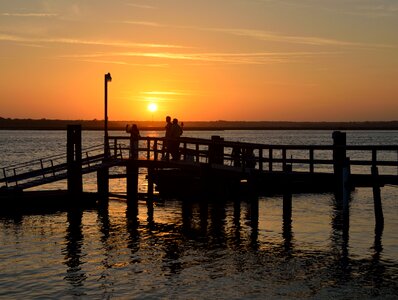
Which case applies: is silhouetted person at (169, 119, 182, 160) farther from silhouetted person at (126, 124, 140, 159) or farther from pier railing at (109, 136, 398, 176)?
silhouetted person at (126, 124, 140, 159)

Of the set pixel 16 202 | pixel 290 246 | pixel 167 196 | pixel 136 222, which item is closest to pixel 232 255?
pixel 290 246

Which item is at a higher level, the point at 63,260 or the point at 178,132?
the point at 178,132

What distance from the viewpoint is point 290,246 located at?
71.7 ft

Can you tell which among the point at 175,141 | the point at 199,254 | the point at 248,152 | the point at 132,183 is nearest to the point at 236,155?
the point at 248,152

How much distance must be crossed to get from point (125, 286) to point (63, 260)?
144 inches

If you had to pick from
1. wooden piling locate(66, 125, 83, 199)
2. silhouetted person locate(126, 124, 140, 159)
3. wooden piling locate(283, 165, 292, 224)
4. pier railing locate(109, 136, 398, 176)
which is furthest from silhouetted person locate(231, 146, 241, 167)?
wooden piling locate(66, 125, 83, 199)

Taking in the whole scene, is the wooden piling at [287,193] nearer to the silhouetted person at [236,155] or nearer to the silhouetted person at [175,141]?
the silhouetted person at [236,155]

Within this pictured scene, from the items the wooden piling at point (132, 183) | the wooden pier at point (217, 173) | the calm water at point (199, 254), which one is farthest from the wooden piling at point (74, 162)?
the wooden piling at point (132, 183)

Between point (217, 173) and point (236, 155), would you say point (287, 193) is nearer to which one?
point (217, 173)

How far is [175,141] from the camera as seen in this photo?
1230 inches

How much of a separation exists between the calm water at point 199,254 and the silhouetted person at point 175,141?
2416 millimetres

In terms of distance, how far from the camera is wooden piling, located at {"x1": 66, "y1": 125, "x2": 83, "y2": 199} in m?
30.8

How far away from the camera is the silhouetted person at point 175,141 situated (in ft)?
103

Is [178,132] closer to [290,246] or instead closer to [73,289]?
[290,246]
